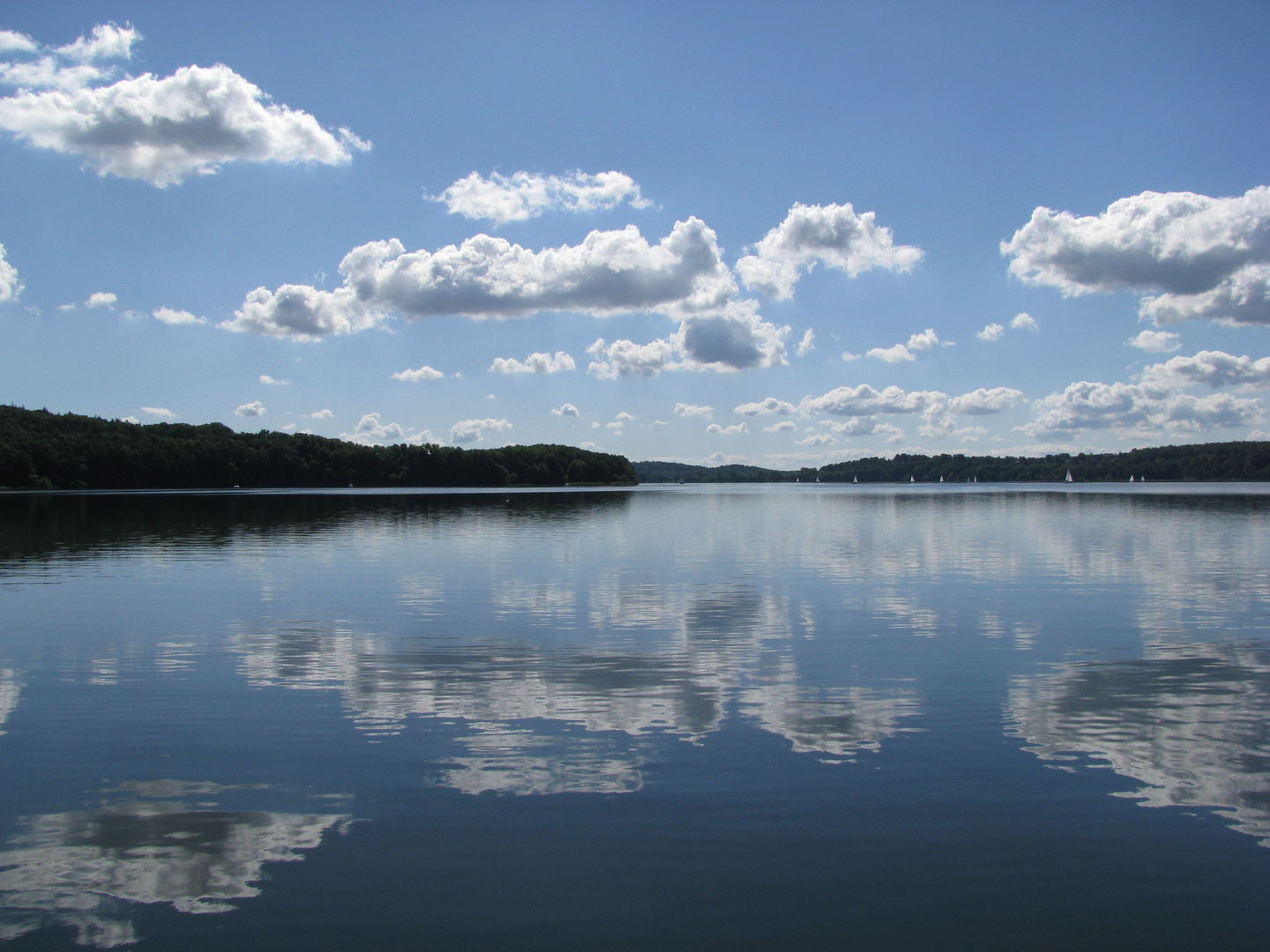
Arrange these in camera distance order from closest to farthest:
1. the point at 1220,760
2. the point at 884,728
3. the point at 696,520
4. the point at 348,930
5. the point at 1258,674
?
the point at 348,930 < the point at 1220,760 < the point at 884,728 < the point at 1258,674 < the point at 696,520

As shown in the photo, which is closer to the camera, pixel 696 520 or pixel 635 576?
pixel 635 576

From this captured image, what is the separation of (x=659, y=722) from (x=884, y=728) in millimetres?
3753

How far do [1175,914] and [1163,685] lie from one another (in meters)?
10.6

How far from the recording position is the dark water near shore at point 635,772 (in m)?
8.70

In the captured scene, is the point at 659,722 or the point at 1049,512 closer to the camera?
the point at 659,722

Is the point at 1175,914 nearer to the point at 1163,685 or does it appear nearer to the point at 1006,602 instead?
the point at 1163,685

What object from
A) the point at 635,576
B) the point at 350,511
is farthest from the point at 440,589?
the point at 350,511

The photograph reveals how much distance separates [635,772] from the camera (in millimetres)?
12461

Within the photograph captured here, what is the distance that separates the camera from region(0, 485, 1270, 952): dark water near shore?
8695mm

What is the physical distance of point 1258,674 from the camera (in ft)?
62.3

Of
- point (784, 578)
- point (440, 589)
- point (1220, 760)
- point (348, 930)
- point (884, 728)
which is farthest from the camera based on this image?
point (784, 578)

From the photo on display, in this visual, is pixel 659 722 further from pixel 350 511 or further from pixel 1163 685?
pixel 350 511

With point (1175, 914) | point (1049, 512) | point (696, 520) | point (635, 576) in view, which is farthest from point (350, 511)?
point (1175, 914)

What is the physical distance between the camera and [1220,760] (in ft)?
43.2
